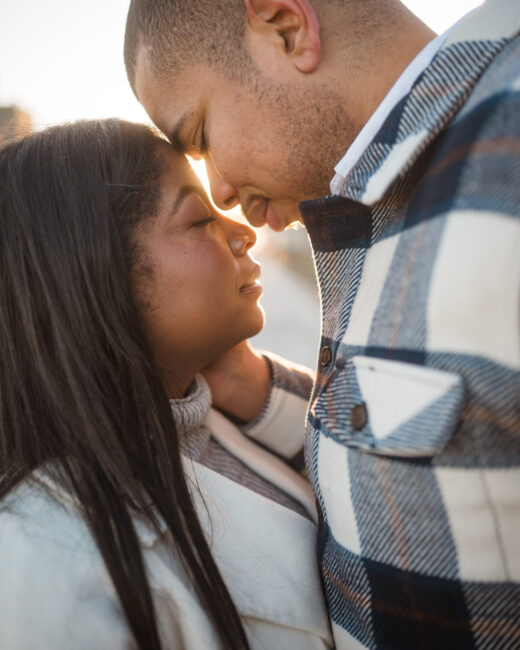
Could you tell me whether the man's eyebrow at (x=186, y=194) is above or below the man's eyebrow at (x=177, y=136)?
below

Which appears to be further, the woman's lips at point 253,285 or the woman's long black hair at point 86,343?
the woman's lips at point 253,285

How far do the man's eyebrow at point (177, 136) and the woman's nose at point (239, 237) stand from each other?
0.28 metres

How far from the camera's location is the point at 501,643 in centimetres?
92

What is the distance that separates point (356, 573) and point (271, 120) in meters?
1.24

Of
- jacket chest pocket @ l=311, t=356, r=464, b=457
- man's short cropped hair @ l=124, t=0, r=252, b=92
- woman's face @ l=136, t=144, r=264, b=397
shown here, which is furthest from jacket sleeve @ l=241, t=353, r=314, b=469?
man's short cropped hair @ l=124, t=0, r=252, b=92

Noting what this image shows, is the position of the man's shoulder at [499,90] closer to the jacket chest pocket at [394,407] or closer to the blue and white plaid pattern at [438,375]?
the blue and white plaid pattern at [438,375]

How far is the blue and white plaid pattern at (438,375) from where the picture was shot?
84 cm

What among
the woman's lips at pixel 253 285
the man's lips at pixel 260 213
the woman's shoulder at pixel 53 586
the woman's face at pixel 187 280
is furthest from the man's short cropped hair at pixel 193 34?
the woman's shoulder at pixel 53 586

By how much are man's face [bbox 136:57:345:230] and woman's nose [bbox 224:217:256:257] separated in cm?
9

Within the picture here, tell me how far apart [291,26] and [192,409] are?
118cm

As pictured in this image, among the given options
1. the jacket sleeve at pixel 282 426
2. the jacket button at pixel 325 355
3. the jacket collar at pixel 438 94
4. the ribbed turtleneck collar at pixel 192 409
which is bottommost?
the jacket sleeve at pixel 282 426

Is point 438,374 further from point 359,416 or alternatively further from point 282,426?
point 282,426

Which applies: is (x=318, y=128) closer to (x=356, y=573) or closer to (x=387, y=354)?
(x=387, y=354)

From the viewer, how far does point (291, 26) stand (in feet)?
4.65
